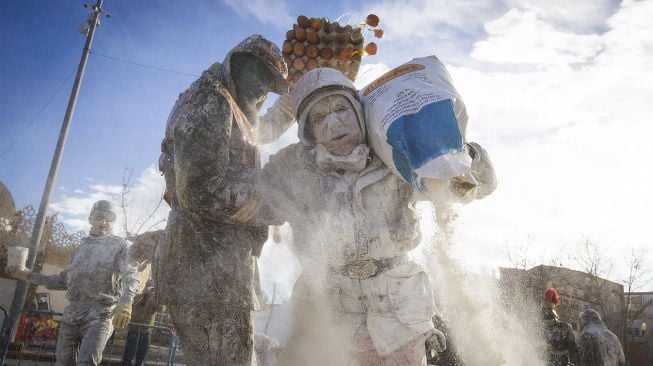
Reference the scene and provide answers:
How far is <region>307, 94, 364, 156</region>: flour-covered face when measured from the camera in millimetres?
2094

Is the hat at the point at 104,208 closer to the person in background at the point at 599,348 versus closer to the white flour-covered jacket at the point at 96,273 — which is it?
the white flour-covered jacket at the point at 96,273

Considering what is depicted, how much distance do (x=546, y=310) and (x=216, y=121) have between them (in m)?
6.89

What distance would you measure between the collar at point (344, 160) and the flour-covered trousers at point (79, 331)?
3575 millimetres

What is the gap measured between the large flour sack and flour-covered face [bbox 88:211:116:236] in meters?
4.02

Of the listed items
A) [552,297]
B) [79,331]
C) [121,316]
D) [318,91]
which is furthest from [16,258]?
[552,297]

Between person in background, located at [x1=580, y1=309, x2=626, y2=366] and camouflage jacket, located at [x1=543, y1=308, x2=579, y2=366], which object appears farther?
person in background, located at [x1=580, y1=309, x2=626, y2=366]

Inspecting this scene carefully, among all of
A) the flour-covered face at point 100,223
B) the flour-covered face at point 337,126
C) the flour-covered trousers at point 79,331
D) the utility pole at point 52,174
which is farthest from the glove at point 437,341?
the utility pole at point 52,174

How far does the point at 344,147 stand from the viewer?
6.89 feet

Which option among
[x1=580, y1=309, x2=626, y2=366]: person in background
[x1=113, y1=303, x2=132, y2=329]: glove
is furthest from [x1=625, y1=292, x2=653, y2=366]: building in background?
[x1=113, y1=303, x2=132, y2=329]: glove

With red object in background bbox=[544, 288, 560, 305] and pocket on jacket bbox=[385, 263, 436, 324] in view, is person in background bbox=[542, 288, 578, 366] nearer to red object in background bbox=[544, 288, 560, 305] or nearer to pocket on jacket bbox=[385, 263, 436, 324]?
red object in background bbox=[544, 288, 560, 305]

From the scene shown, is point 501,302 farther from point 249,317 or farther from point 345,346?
point 249,317

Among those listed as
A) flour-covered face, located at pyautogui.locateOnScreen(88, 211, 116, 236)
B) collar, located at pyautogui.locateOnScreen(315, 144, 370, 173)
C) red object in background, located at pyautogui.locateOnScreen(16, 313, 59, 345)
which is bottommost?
red object in background, located at pyautogui.locateOnScreen(16, 313, 59, 345)

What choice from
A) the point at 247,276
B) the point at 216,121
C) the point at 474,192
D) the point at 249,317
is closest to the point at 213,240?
the point at 247,276

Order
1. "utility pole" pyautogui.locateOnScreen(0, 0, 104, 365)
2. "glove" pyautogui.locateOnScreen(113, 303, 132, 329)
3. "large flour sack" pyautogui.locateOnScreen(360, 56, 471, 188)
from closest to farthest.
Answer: "large flour sack" pyautogui.locateOnScreen(360, 56, 471, 188), "glove" pyautogui.locateOnScreen(113, 303, 132, 329), "utility pole" pyautogui.locateOnScreen(0, 0, 104, 365)
